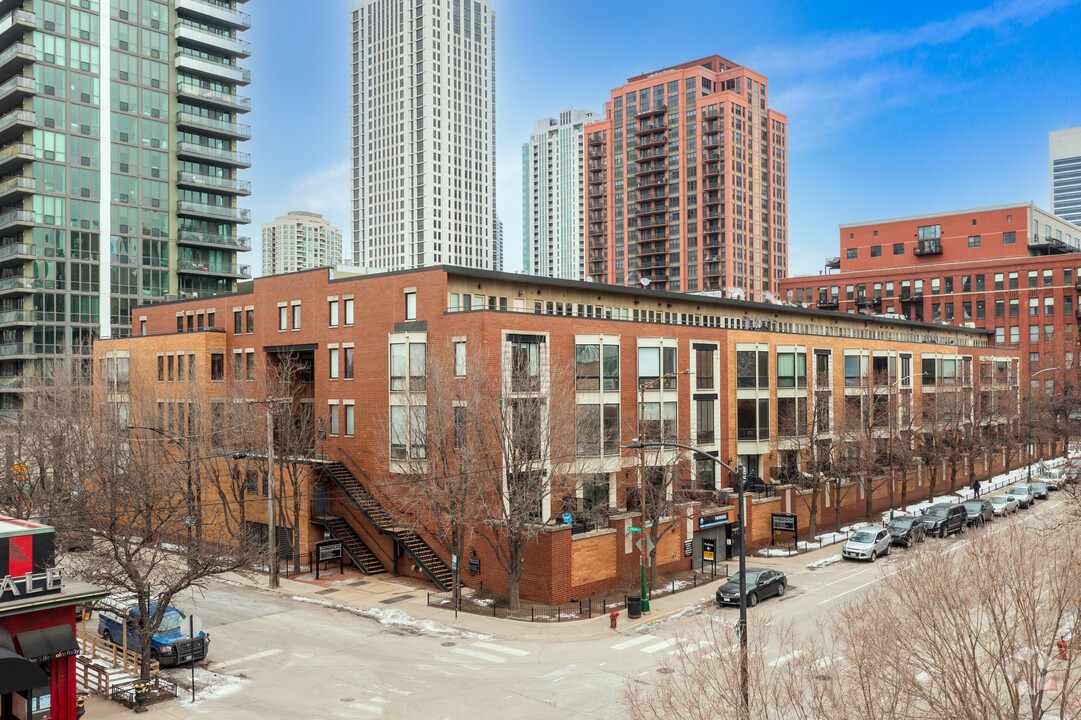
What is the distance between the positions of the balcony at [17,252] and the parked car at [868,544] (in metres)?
81.6

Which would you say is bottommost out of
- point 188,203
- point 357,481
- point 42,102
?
point 357,481

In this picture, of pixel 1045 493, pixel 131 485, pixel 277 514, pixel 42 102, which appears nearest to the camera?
pixel 131 485

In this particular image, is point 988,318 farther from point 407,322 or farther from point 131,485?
point 131,485

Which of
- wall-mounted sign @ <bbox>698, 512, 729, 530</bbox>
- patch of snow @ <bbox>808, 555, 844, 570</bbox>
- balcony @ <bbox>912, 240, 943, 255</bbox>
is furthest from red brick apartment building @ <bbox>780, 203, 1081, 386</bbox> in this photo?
wall-mounted sign @ <bbox>698, 512, 729, 530</bbox>

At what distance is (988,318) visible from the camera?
4210 inches

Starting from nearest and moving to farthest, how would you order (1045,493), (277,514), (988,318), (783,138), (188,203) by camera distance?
(277,514) < (1045,493) < (188,203) < (988,318) < (783,138)

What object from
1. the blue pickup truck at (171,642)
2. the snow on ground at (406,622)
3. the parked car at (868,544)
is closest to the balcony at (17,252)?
the snow on ground at (406,622)

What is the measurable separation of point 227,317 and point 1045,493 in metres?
64.3

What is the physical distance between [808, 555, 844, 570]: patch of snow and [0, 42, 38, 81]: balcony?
3414 inches

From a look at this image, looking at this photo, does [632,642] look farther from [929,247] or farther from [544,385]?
[929,247]

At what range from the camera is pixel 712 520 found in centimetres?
4488

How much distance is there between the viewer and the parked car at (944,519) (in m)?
48.6

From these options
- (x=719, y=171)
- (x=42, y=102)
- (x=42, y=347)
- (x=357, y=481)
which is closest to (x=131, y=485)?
(x=357, y=481)

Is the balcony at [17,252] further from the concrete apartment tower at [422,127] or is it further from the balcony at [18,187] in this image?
the concrete apartment tower at [422,127]
